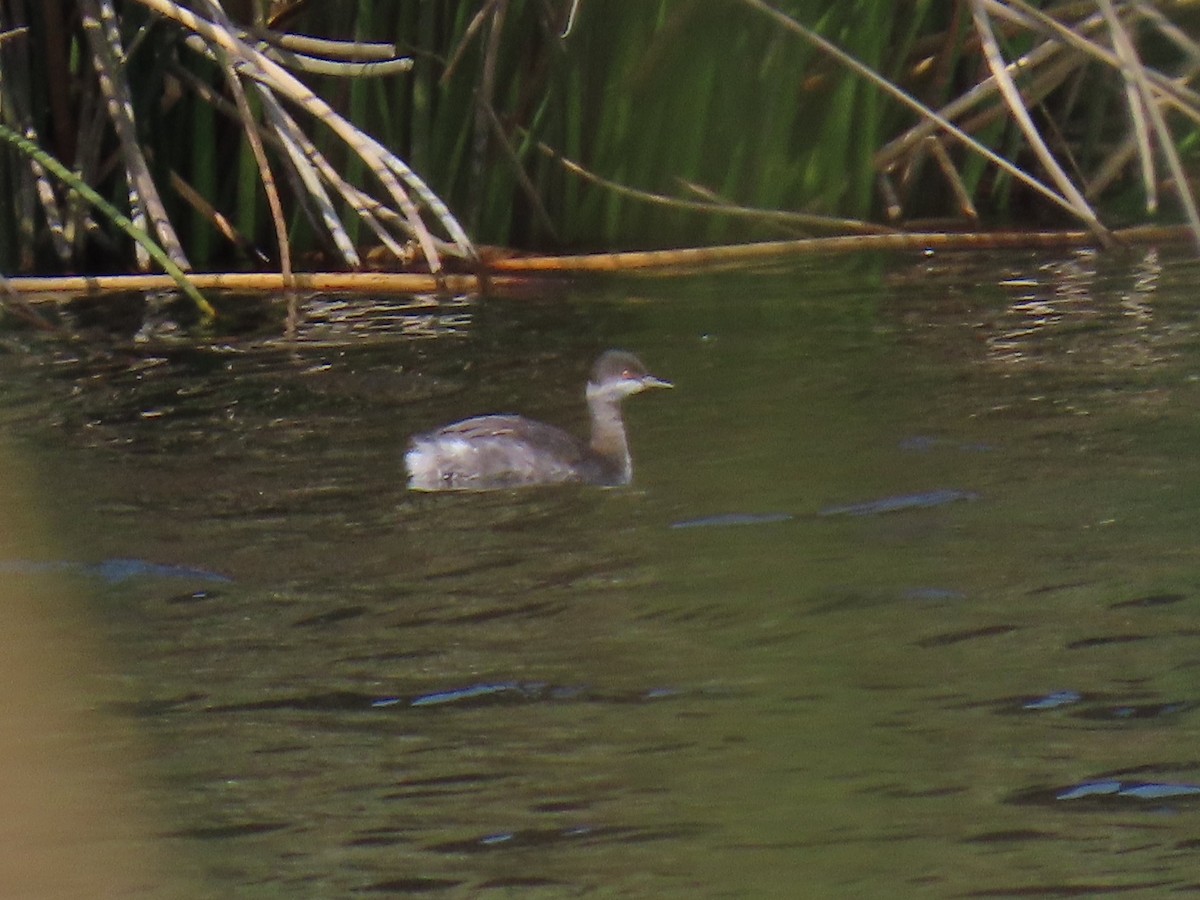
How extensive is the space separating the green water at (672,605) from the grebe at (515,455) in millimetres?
94

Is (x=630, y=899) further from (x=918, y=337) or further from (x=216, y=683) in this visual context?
(x=918, y=337)

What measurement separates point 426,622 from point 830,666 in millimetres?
1017

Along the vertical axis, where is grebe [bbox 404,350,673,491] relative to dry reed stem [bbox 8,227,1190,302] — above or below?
below

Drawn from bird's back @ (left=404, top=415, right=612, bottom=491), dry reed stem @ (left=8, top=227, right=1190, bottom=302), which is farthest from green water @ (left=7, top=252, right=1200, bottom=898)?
dry reed stem @ (left=8, top=227, right=1190, bottom=302)

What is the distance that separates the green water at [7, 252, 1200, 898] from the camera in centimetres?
390

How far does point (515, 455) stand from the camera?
6.95 m

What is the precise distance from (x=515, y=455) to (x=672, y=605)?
1.72m

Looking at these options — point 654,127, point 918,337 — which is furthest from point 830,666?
point 654,127

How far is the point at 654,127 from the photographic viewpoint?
32.1 feet

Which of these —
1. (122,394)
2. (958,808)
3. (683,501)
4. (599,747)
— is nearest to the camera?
(958,808)

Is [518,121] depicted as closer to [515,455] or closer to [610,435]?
[610,435]

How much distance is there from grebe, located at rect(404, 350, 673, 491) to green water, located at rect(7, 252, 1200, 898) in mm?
94

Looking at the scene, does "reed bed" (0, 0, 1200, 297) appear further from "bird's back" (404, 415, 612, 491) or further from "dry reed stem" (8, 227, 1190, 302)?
"bird's back" (404, 415, 612, 491)

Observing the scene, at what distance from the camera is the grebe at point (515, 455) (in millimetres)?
6750
